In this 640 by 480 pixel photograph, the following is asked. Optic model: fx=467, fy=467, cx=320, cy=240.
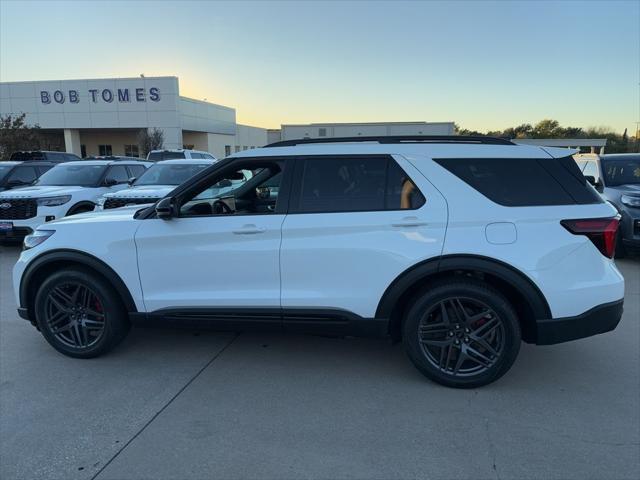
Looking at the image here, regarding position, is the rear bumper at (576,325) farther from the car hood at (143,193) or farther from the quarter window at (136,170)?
the quarter window at (136,170)

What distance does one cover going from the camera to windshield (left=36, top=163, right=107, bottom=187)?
32.1ft

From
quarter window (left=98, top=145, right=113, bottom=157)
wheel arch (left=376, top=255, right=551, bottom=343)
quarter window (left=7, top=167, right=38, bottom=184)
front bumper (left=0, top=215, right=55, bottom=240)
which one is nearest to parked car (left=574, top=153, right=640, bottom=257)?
wheel arch (left=376, top=255, right=551, bottom=343)

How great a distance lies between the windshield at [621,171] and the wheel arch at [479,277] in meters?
6.35

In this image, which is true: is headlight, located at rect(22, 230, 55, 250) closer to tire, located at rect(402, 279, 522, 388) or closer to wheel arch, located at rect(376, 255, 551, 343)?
wheel arch, located at rect(376, 255, 551, 343)

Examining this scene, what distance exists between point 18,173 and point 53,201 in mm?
3790

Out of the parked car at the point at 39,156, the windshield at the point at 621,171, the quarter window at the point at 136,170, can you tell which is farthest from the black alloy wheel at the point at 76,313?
A: the parked car at the point at 39,156

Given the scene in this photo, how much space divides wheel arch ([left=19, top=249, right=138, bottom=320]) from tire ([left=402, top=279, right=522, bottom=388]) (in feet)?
7.58

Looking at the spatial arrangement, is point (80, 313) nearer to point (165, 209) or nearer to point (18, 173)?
point (165, 209)

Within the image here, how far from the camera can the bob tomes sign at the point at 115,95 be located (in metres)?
39.2

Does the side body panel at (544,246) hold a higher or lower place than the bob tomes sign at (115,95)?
lower

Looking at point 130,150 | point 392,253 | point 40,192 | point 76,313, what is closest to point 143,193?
point 40,192

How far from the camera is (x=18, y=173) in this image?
37.7 ft

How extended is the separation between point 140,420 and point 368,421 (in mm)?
1526

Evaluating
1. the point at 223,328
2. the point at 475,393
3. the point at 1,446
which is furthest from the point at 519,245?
the point at 1,446
